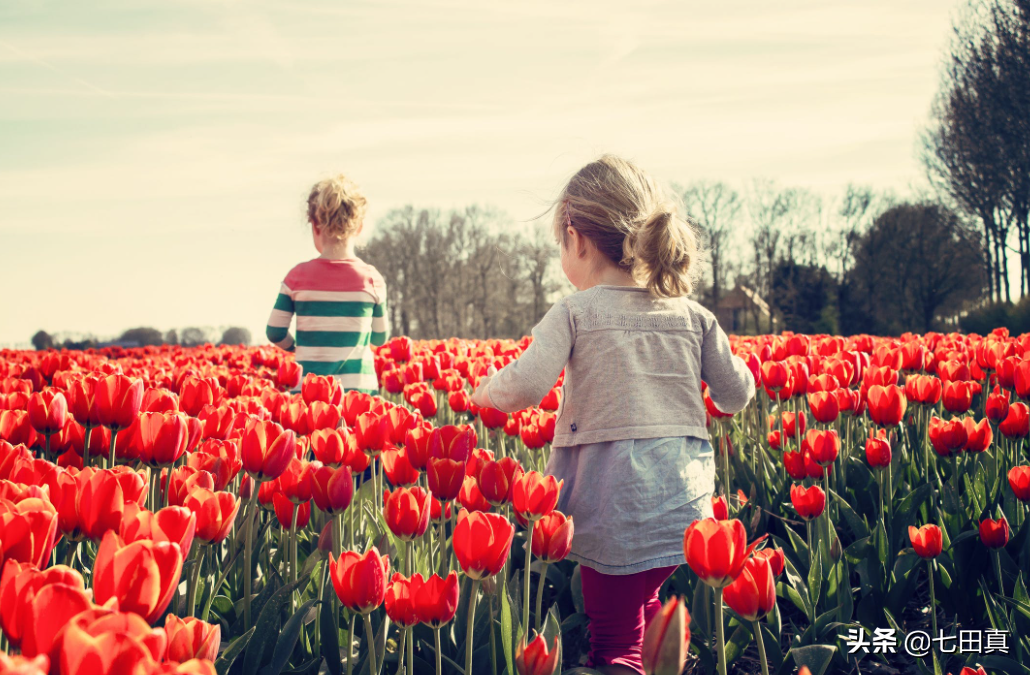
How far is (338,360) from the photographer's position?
15.3 ft

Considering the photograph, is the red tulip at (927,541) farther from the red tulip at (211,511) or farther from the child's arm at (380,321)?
the child's arm at (380,321)

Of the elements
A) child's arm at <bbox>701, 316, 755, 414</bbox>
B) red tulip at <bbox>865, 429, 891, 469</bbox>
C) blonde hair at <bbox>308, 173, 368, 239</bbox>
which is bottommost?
red tulip at <bbox>865, 429, 891, 469</bbox>

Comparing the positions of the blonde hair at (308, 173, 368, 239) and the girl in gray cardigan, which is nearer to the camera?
the girl in gray cardigan

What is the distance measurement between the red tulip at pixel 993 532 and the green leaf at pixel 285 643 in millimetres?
2280

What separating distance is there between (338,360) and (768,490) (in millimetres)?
2471

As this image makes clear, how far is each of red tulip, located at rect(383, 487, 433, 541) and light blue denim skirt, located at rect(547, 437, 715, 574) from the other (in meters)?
0.70

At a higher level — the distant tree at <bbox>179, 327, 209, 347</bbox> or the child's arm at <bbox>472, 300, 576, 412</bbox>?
the distant tree at <bbox>179, 327, 209, 347</bbox>

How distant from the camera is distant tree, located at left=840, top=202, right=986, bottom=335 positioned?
32.5 metres

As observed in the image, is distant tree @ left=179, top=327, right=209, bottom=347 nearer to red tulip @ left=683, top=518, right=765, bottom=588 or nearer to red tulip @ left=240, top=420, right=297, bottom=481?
red tulip @ left=240, top=420, right=297, bottom=481

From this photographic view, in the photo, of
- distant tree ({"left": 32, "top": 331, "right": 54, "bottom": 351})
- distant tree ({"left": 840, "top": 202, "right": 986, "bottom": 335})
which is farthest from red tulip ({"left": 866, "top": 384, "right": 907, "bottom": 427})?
distant tree ({"left": 840, "top": 202, "right": 986, "bottom": 335})

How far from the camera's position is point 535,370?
2439mm

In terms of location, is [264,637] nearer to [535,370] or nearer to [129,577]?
[129,577]

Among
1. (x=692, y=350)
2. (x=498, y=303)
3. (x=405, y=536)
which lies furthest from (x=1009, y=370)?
(x=498, y=303)

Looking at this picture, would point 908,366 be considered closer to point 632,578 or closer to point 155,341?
point 632,578
